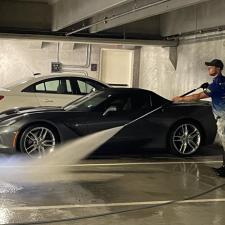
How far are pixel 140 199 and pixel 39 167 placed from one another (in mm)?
2374

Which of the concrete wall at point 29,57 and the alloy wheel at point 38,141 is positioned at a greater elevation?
the concrete wall at point 29,57

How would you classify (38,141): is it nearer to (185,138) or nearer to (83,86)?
(185,138)

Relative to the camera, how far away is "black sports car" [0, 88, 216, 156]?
8.83 m

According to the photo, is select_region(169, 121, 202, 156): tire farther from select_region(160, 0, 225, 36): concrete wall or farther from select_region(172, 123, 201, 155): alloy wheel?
select_region(160, 0, 225, 36): concrete wall

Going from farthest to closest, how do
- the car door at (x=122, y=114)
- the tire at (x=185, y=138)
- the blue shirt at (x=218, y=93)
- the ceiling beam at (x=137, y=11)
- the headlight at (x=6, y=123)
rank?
the ceiling beam at (x=137, y=11) → the tire at (x=185, y=138) → the car door at (x=122, y=114) → the headlight at (x=6, y=123) → the blue shirt at (x=218, y=93)

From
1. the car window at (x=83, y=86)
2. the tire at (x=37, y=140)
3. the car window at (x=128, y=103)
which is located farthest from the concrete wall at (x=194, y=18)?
the tire at (x=37, y=140)

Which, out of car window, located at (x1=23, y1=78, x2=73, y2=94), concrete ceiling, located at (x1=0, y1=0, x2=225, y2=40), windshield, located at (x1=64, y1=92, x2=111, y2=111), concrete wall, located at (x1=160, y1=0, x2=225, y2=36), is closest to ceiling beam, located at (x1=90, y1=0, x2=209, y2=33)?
concrete ceiling, located at (x1=0, y1=0, x2=225, y2=40)

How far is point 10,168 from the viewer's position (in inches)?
320

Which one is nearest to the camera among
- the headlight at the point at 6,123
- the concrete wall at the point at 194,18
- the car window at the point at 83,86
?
the headlight at the point at 6,123

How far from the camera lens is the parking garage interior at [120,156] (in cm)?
595

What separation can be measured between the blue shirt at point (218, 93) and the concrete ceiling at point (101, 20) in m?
5.90

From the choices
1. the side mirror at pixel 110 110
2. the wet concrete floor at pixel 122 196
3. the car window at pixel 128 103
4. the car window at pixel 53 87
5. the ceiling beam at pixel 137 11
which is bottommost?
the wet concrete floor at pixel 122 196

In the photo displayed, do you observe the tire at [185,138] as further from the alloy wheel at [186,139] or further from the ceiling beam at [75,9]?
the ceiling beam at [75,9]

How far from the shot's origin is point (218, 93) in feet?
25.8
